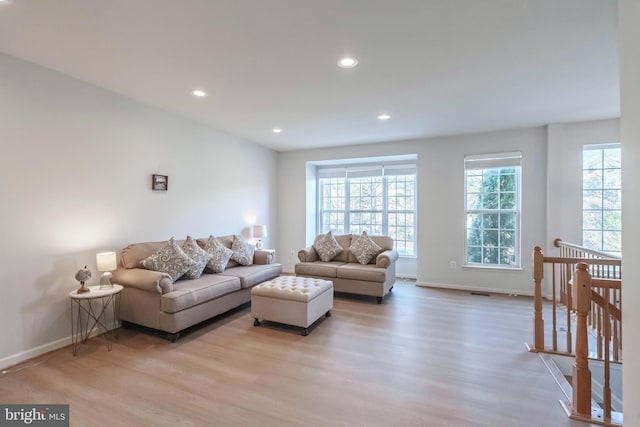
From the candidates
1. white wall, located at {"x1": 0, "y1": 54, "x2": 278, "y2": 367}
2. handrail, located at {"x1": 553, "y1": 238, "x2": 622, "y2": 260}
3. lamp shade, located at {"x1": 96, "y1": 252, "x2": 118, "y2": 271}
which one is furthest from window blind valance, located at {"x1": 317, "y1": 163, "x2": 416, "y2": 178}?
lamp shade, located at {"x1": 96, "y1": 252, "x2": 118, "y2": 271}

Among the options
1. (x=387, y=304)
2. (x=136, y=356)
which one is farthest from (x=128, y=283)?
(x=387, y=304)

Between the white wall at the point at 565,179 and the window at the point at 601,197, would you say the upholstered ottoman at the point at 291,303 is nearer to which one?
the white wall at the point at 565,179

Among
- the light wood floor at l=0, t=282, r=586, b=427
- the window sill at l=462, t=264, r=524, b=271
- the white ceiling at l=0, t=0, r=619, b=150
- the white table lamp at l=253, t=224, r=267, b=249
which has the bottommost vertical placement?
the light wood floor at l=0, t=282, r=586, b=427

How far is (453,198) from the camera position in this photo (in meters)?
5.16

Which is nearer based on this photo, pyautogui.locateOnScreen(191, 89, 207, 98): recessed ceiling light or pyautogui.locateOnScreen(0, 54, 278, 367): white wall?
pyautogui.locateOnScreen(0, 54, 278, 367): white wall

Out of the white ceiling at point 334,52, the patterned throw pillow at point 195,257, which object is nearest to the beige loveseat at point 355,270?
the patterned throw pillow at point 195,257

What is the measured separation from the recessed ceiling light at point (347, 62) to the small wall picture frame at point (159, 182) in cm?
271

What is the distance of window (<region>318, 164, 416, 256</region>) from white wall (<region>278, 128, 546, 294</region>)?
59 cm

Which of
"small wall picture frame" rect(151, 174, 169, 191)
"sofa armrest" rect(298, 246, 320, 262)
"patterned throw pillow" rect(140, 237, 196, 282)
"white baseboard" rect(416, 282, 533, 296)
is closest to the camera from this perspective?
"patterned throw pillow" rect(140, 237, 196, 282)

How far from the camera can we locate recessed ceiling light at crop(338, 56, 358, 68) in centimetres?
259

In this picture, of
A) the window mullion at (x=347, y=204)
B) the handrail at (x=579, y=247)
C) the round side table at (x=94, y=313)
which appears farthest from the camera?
the window mullion at (x=347, y=204)

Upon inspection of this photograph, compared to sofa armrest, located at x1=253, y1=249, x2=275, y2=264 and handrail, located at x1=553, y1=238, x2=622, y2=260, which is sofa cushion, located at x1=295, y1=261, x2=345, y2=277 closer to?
sofa armrest, located at x1=253, y1=249, x2=275, y2=264

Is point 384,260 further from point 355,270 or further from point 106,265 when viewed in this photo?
point 106,265

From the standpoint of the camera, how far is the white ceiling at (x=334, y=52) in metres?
1.97
